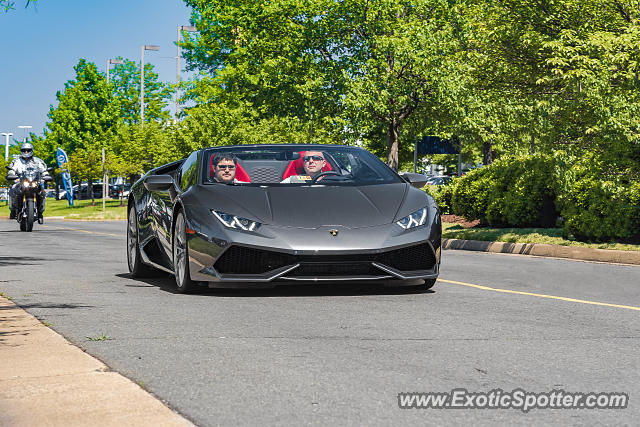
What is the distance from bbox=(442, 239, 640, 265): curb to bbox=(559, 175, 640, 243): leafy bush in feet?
2.42

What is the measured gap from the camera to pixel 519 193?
64.1 ft

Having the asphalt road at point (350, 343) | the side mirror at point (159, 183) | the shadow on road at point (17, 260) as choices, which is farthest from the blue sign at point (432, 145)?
the side mirror at point (159, 183)

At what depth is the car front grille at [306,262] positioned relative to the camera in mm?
8094

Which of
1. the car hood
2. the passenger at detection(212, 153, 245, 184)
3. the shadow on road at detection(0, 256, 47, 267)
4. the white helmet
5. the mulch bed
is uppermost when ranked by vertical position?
the white helmet

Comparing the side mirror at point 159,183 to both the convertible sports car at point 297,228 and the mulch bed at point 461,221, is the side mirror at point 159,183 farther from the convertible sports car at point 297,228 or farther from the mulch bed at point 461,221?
the mulch bed at point 461,221

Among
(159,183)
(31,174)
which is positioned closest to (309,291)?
(159,183)

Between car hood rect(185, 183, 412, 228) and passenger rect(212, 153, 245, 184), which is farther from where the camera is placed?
passenger rect(212, 153, 245, 184)

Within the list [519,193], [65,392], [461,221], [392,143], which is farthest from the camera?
[392,143]

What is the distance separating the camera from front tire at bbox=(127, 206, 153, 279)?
1062cm

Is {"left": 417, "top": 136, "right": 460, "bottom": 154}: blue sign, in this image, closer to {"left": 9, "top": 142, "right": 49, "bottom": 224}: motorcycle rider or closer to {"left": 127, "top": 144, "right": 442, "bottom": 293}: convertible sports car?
{"left": 9, "top": 142, "right": 49, "bottom": 224}: motorcycle rider

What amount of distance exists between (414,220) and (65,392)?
4504mm

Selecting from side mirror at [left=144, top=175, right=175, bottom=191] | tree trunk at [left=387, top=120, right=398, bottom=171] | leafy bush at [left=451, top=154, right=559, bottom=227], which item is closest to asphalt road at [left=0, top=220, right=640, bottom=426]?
side mirror at [left=144, top=175, right=175, bottom=191]

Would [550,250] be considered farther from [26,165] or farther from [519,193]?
[26,165]

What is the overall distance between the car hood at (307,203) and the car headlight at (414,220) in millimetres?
102
